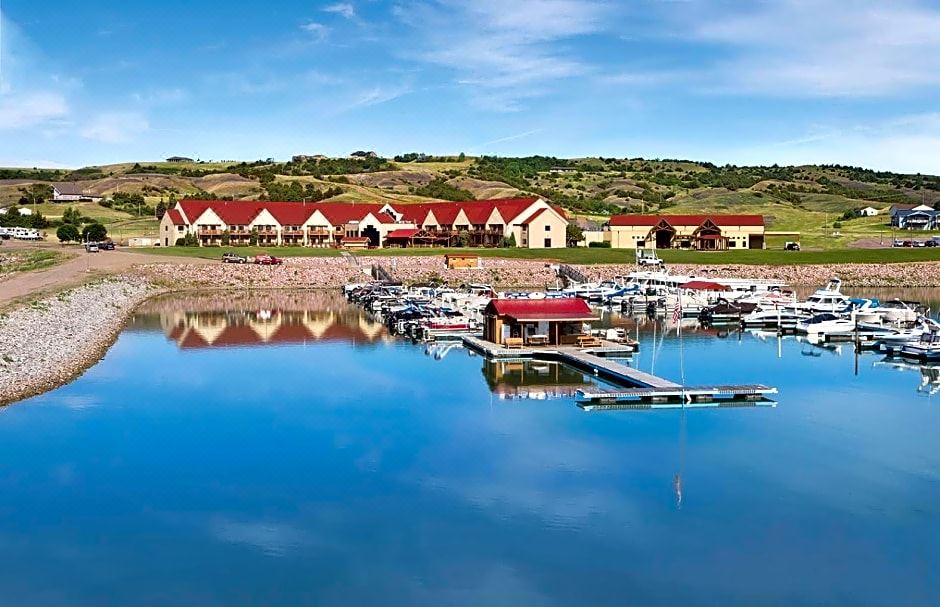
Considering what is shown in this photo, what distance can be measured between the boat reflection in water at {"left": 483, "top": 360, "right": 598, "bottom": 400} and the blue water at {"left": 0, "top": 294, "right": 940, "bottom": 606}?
0.74 feet

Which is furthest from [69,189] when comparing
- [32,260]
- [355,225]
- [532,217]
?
[532,217]

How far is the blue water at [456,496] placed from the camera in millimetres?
16109

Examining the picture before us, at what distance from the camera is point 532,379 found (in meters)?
35.6

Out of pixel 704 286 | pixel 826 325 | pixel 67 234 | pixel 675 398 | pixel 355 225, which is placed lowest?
pixel 675 398

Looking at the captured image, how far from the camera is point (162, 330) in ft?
165

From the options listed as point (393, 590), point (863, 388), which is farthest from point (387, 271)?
point (393, 590)

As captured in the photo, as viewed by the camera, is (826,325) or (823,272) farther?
(823,272)

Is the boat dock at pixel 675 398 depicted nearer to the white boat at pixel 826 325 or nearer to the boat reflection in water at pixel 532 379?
the boat reflection in water at pixel 532 379

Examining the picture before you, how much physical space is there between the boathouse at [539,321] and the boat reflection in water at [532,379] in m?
1.96

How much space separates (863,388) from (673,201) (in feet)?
464

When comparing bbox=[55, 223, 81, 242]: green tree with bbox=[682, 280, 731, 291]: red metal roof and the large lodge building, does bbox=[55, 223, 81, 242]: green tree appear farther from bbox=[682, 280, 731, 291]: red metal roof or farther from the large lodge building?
bbox=[682, 280, 731, 291]: red metal roof

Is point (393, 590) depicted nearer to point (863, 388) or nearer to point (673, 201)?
point (863, 388)

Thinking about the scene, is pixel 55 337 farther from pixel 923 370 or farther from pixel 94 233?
pixel 94 233

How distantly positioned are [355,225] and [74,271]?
3610cm
